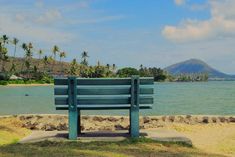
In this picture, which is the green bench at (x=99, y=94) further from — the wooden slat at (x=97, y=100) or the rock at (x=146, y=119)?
the rock at (x=146, y=119)

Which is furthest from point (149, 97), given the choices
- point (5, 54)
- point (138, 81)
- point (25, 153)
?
point (5, 54)

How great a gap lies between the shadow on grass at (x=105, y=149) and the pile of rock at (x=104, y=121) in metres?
3.90

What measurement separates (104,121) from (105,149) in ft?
20.3

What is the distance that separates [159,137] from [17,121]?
5628 millimetres

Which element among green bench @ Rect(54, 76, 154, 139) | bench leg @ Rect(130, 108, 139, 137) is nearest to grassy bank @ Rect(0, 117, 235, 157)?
bench leg @ Rect(130, 108, 139, 137)

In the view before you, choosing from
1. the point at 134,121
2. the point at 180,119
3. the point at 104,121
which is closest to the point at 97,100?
the point at 134,121

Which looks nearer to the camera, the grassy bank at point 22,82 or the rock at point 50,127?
the rock at point 50,127

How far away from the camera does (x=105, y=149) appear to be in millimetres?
9406

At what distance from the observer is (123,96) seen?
10555 mm

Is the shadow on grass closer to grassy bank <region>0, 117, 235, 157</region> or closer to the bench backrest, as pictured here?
grassy bank <region>0, 117, 235, 157</region>

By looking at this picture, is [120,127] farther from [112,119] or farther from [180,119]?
[180,119]

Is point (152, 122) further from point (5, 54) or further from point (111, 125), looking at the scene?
point (5, 54)

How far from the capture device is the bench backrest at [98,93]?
10500mm

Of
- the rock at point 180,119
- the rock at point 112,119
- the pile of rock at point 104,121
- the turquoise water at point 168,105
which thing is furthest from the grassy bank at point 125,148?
the turquoise water at point 168,105
